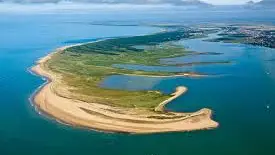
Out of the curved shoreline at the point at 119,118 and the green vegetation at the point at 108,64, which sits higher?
the green vegetation at the point at 108,64

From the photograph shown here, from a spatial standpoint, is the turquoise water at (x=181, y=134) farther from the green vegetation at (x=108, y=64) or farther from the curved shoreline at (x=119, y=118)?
the green vegetation at (x=108, y=64)

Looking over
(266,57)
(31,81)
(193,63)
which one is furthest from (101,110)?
(266,57)

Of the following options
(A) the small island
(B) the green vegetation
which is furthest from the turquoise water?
(B) the green vegetation

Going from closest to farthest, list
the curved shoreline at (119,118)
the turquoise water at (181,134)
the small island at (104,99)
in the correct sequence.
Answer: the turquoise water at (181,134)
the curved shoreline at (119,118)
the small island at (104,99)

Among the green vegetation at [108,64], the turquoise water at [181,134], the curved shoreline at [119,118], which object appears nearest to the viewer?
the turquoise water at [181,134]

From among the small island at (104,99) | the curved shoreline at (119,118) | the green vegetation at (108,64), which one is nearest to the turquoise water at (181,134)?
the curved shoreline at (119,118)

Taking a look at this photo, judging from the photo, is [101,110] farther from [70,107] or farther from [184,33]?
[184,33]

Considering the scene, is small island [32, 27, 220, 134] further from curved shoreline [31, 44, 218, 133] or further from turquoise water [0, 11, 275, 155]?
turquoise water [0, 11, 275, 155]

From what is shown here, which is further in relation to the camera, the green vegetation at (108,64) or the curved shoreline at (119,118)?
the green vegetation at (108,64)
